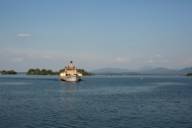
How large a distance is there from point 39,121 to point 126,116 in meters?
10.7

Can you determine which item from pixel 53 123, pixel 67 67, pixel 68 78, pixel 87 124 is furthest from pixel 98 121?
pixel 67 67

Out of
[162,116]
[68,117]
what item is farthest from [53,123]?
[162,116]

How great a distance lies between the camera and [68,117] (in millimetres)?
42125

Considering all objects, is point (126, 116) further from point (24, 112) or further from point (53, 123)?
point (24, 112)

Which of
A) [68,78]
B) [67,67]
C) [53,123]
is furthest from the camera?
[67,67]

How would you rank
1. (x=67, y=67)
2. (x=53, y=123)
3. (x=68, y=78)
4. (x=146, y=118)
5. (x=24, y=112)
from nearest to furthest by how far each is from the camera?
1. (x=53, y=123)
2. (x=146, y=118)
3. (x=24, y=112)
4. (x=68, y=78)
5. (x=67, y=67)

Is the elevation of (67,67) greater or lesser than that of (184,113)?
greater

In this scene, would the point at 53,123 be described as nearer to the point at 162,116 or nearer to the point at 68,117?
the point at 68,117

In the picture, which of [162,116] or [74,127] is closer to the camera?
[74,127]

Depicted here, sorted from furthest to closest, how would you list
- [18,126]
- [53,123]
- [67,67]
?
[67,67] → [53,123] → [18,126]

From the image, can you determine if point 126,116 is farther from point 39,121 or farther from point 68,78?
point 68,78

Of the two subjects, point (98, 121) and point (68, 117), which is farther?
point (68, 117)

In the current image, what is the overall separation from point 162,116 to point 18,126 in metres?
17.6

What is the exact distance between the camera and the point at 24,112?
45.8m
